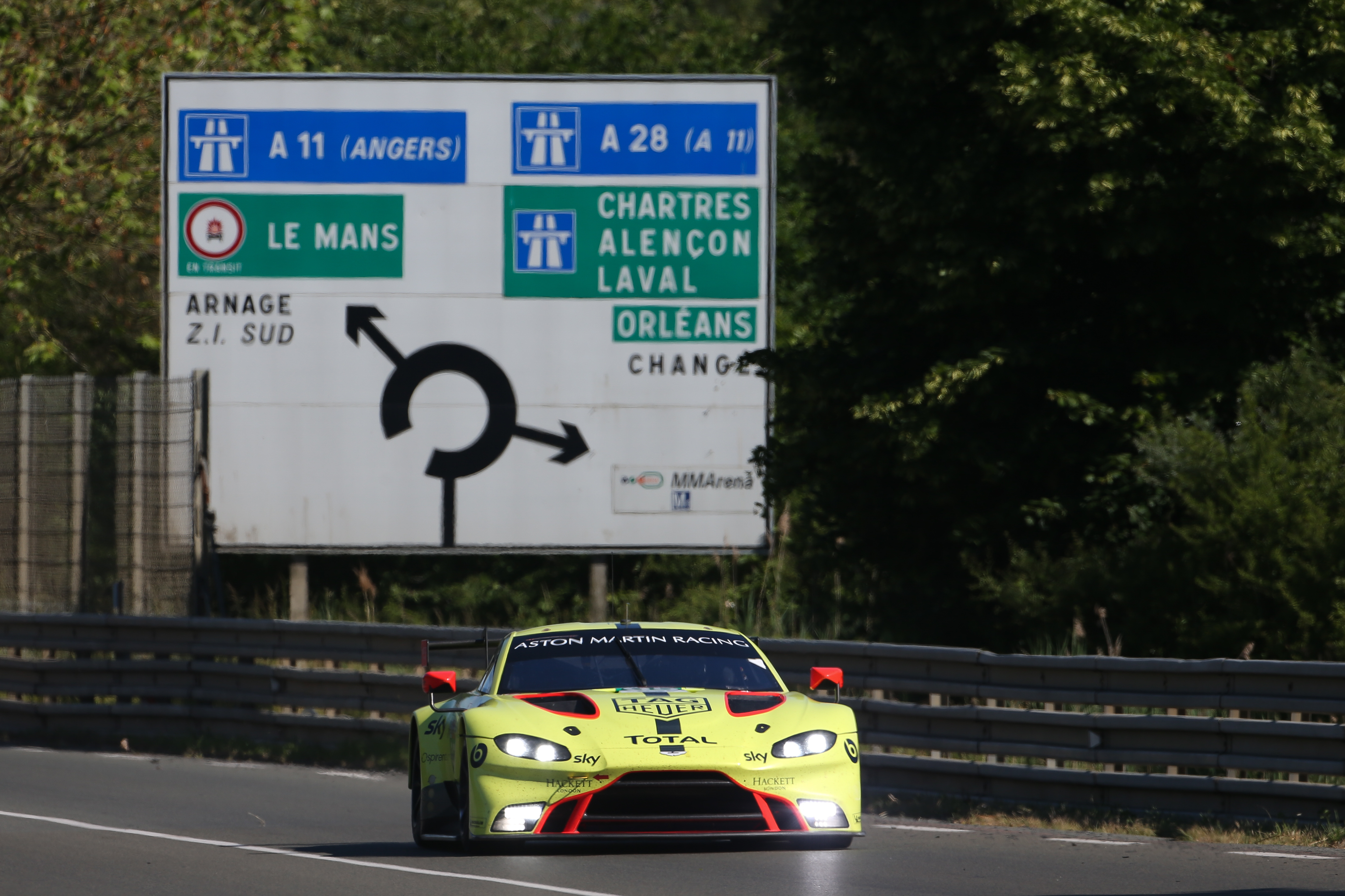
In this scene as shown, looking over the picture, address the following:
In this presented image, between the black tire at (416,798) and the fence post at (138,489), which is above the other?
the fence post at (138,489)

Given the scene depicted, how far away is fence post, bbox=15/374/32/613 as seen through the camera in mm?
22688

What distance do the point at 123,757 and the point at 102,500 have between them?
5.36 meters

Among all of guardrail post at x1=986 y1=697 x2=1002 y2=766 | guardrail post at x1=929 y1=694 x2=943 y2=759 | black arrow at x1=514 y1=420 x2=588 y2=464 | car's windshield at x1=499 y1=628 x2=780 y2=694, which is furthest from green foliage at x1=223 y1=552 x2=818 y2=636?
car's windshield at x1=499 y1=628 x2=780 y2=694

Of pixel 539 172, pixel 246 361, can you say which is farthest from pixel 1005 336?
pixel 246 361

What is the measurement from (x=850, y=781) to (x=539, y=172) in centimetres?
1411

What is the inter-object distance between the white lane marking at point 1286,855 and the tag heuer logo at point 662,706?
10.7ft

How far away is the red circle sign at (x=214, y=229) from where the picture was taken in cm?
2261

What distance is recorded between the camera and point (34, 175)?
26.3m

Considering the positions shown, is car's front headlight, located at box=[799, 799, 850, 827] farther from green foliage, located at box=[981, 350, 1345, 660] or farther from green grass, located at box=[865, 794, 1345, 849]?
green foliage, located at box=[981, 350, 1345, 660]

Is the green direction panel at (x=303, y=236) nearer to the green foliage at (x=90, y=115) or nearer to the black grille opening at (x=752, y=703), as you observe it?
the green foliage at (x=90, y=115)

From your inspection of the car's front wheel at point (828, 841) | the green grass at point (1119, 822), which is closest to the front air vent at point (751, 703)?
the car's front wheel at point (828, 841)

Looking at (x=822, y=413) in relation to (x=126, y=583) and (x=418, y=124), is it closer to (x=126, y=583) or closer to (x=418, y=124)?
(x=418, y=124)

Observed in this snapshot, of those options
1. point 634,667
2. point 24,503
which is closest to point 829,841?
point 634,667

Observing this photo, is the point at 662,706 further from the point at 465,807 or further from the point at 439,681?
the point at 439,681
